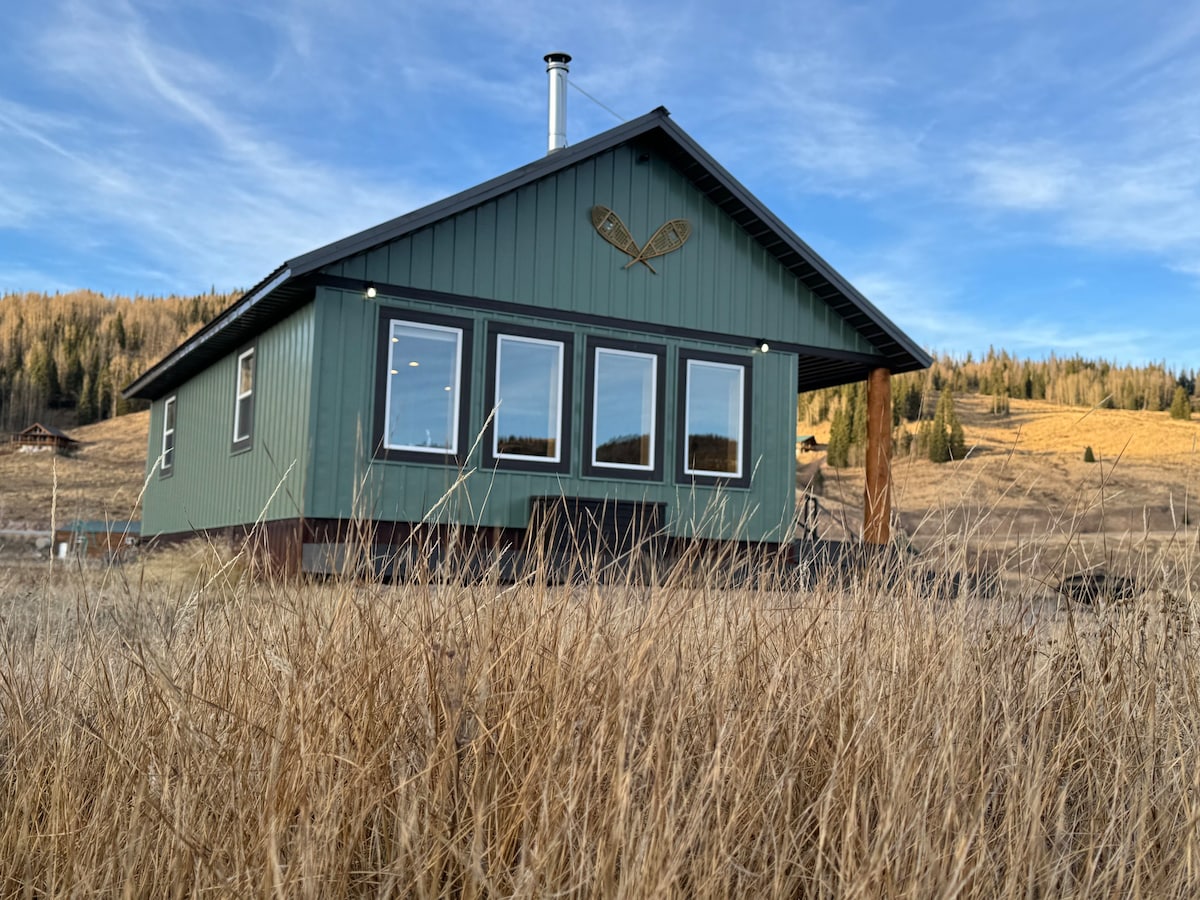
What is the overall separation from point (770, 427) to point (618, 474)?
2.12 metres

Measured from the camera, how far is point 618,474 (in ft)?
37.6

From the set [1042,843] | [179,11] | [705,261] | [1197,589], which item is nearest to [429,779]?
[1042,843]

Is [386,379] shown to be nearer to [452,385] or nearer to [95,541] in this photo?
[452,385]

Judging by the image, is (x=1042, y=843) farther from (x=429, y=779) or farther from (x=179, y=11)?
(x=179, y=11)

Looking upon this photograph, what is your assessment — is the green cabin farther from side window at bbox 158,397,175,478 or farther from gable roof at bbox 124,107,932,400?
side window at bbox 158,397,175,478

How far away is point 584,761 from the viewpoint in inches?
85.4

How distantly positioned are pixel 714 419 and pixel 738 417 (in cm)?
32

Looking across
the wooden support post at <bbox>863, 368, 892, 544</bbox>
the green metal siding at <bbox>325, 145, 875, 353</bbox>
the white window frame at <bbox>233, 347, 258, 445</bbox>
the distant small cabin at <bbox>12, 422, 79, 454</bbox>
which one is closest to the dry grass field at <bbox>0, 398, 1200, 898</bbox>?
the green metal siding at <bbox>325, 145, 875, 353</bbox>

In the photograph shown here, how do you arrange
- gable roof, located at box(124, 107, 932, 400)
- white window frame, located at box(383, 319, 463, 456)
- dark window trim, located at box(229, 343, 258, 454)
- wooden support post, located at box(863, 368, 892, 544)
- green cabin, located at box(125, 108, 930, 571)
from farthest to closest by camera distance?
wooden support post, located at box(863, 368, 892, 544) < dark window trim, located at box(229, 343, 258, 454) < white window frame, located at box(383, 319, 463, 456) < green cabin, located at box(125, 108, 930, 571) < gable roof, located at box(124, 107, 932, 400)

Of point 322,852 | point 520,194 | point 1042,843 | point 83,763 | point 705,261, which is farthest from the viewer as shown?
point 705,261

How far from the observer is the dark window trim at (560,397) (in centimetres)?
1084

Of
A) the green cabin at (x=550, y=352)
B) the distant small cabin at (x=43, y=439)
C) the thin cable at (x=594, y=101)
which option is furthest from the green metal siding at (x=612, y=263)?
the distant small cabin at (x=43, y=439)

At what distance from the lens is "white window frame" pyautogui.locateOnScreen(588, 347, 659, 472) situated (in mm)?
11406

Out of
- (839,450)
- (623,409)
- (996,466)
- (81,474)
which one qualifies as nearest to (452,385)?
(623,409)
